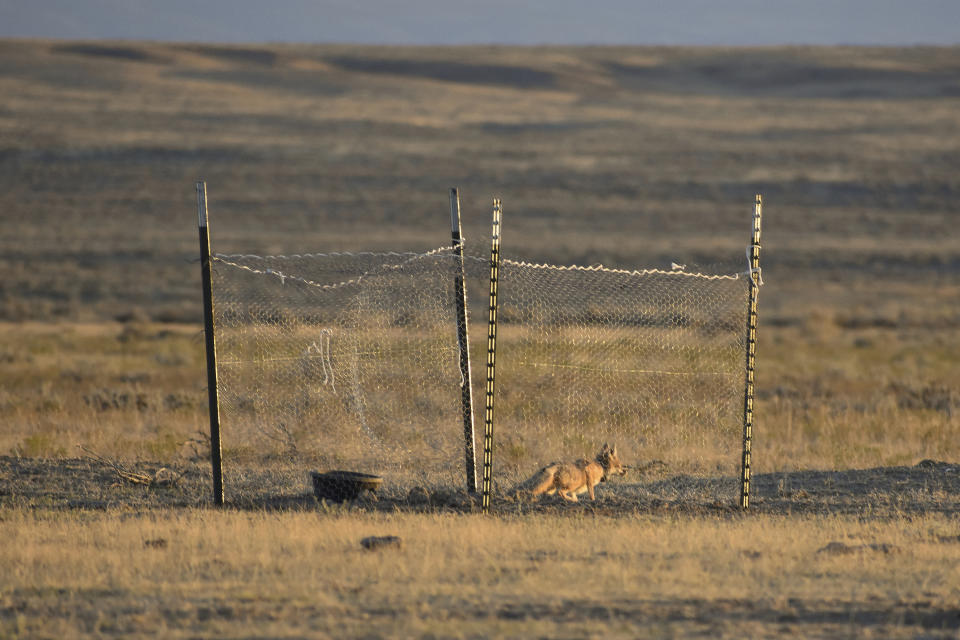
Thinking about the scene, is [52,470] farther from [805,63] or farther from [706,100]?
[805,63]

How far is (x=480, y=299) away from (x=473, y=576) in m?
33.8

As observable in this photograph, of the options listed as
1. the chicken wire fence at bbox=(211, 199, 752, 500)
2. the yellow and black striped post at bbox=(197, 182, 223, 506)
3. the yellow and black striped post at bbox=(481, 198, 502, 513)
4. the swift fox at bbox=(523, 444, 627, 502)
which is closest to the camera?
the yellow and black striped post at bbox=(481, 198, 502, 513)

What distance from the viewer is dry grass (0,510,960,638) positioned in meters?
6.69

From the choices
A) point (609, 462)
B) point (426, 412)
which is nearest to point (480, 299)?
point (426, 412)

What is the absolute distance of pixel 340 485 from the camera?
35.2 feet

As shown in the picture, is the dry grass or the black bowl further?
the black bowl

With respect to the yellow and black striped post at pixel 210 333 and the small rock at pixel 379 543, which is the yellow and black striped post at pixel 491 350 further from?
the yellow and black striped post at pixel 210 333

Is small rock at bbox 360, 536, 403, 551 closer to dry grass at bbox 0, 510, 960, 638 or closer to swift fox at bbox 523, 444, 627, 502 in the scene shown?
dry grass at bbox 0, 510, 960, 638

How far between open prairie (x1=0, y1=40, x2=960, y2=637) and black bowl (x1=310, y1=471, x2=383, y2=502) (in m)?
0.22

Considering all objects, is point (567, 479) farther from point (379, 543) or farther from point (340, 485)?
point (379, 543)

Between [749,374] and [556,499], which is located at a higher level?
[749,374]

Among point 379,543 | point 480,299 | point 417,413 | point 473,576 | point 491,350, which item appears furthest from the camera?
point 480,299

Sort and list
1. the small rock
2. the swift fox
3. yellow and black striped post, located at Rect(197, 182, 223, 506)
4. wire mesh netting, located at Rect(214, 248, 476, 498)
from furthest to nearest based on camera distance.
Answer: wire mesh netting, located at Rect(214, 248, 476, 498)
the swift fox
yellow and black striped post, located at Rect(197, 182, 223, 506)
the small rock

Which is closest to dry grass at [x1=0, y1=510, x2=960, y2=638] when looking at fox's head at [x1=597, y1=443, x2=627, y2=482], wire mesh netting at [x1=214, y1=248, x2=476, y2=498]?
fox's head at [x1=597, y1=443, x2=627, y2=482]
